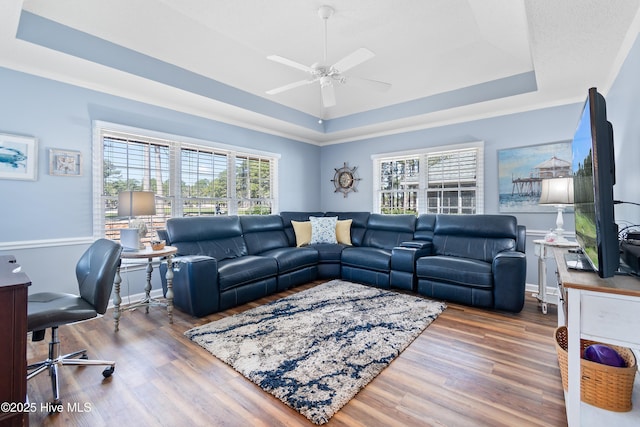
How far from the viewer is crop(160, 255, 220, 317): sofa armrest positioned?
295 cm

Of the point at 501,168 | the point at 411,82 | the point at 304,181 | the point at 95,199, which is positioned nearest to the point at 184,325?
the point at 95,199

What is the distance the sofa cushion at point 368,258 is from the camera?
4.00m

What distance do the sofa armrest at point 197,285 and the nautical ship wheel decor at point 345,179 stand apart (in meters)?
3.34

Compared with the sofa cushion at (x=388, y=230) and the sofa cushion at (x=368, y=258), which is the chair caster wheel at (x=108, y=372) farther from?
the sofa cushion at (x=388, y=230)

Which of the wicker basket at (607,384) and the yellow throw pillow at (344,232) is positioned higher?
the yellow throw pillow at (344,232)

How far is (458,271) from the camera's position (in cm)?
336

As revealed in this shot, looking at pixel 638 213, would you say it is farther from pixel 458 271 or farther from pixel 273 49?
pixel 273 49

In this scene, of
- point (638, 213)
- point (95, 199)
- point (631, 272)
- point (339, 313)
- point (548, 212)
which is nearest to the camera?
point (631, 272)

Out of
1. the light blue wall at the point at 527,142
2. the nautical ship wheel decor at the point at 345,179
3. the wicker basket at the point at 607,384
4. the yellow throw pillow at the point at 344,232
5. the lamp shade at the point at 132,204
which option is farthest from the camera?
the nautical ship wheel decor at the point at 345,179

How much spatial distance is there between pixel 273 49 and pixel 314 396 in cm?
354

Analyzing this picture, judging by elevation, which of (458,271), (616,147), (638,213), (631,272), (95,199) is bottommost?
(458,271)

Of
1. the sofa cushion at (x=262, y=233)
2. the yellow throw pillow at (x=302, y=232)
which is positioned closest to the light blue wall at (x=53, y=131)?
the sofa cushion at (x=262, y=233)

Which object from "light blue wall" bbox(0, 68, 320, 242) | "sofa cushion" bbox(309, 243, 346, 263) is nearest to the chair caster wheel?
"light blue wall" bbox(0, 68, 320, 242)

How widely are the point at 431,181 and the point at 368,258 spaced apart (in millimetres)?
1811
